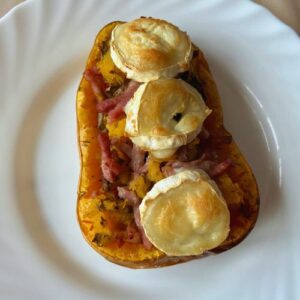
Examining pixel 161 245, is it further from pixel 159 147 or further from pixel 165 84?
pixel 165 84

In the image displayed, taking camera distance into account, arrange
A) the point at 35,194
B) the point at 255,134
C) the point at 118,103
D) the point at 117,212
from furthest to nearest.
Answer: the point at 255,134 < the point at 35,194 < the point at 118,103 < the point at 117,212

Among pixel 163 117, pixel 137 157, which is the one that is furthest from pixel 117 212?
pixel 163 117

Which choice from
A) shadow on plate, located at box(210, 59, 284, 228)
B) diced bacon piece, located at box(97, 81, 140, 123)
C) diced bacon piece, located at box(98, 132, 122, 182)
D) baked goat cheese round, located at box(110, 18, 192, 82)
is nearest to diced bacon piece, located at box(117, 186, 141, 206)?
diced bacon piece, located at box(98, 132, 122, 182)

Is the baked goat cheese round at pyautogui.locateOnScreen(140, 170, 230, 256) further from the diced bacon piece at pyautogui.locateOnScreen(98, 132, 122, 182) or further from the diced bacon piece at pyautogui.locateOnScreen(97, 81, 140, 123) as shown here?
the diced bacon piece at pyautogui.locateOnScreen(97, 81, 140, 123)

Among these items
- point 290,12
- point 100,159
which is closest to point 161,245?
point 100,159

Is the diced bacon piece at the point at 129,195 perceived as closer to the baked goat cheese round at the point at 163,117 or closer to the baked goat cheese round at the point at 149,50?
the baked goat cheese round at the point at 163,117

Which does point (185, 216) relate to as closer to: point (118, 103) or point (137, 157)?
point (137, 157)
